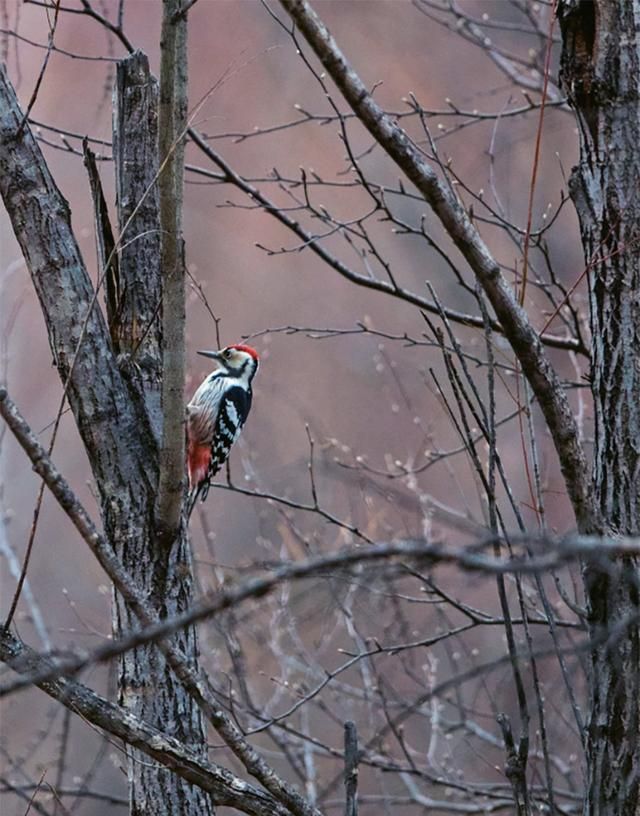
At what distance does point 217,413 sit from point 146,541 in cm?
258

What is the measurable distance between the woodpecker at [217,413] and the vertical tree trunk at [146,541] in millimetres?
1851

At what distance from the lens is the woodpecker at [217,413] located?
17.4ft

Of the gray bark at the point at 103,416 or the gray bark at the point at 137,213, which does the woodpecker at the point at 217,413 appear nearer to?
the gray bark at the point at 137,213

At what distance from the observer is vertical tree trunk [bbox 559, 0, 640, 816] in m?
2.53

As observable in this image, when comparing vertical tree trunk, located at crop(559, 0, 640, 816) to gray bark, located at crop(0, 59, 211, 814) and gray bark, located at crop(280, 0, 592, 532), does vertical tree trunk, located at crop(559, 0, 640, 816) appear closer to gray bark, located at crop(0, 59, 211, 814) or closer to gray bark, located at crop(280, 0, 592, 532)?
gray bark, located at crop(280, 0, 592, 532)

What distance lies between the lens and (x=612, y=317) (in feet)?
9.28

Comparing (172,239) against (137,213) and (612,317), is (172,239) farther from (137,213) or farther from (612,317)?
(612,317)

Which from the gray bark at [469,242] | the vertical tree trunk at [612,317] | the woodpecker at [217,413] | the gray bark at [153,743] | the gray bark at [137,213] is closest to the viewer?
the gray bark at [469,242]

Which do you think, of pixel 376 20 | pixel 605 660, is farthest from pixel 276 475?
pixel 605 660

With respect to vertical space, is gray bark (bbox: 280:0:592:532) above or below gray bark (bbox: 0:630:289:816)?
above

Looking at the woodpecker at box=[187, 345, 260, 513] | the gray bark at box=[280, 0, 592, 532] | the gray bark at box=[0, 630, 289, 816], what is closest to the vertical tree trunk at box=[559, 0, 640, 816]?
the gray bark at box=[280, 0, 592, 532]

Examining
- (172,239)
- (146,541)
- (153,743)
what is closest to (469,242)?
(172,239)

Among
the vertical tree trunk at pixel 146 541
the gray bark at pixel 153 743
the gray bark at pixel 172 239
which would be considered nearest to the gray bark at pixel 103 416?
the vertical tree trunk at pixel 146 541

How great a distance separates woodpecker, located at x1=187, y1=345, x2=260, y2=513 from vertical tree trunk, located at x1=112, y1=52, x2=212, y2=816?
185 centimetres
